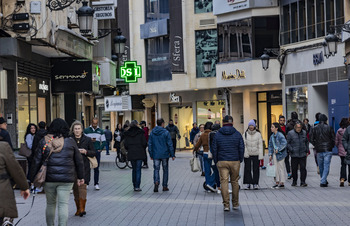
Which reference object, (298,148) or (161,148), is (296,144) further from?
(161,148)

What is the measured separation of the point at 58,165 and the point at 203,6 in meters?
36.4

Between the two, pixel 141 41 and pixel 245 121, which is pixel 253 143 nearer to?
pixel 245 121

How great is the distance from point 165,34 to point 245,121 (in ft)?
25.3

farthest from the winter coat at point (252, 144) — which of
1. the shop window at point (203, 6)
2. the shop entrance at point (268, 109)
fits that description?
the shop window at point (203, 6)

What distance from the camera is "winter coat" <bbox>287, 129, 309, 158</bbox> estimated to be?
65.5ft

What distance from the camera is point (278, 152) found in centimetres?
1991

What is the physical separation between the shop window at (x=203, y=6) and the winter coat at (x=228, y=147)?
31.2 meters

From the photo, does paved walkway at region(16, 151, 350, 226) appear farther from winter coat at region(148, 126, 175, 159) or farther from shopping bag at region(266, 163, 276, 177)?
winter coat at region(148, 126, 175, 159)

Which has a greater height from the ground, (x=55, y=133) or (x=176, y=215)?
(x=55, y=133)

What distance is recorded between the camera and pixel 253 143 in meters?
19.3

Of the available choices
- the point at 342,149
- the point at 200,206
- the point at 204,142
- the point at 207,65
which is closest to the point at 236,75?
the point at 207,65

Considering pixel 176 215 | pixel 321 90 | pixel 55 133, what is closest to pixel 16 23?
pixel 176 215

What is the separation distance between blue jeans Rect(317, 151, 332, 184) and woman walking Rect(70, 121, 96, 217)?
7069 mm

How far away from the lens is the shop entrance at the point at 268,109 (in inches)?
1719
